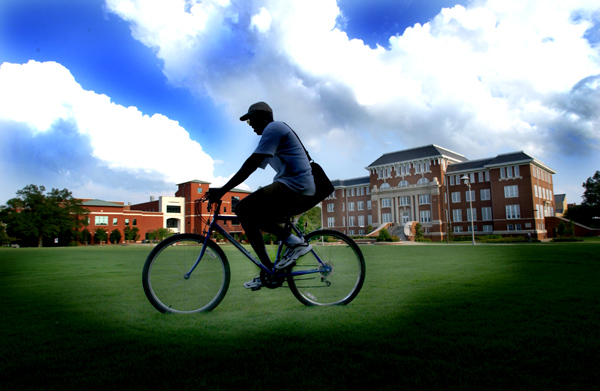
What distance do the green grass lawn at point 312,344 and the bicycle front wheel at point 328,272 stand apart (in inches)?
7.4

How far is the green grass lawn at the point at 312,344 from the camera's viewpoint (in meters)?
1.99

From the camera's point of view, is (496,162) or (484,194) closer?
(496,162)

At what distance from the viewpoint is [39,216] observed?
5634 cm

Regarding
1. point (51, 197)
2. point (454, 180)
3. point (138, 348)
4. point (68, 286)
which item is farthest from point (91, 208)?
point (138, 348)

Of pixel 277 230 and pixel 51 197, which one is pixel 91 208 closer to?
pixel 51 197

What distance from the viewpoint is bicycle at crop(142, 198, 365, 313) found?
3809 millimetres

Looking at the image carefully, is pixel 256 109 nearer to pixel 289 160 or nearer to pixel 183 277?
pixel 289 160

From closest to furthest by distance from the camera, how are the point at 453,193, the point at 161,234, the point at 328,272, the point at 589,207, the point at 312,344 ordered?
the point at 312,344 → the point at 328,272 → the point at 161,234 → the point at 453,193 → the point at 589,207

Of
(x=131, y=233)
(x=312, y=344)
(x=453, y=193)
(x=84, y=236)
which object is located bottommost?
(x=312, y=344)

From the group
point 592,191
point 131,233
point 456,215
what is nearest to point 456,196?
point 456,215

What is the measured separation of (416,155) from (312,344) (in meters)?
68.4

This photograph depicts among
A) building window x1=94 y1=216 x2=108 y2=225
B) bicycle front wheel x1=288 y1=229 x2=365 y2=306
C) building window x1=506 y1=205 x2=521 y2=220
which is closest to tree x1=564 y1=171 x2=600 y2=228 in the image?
building window x1=506 y1=205 x2=521 y2=220

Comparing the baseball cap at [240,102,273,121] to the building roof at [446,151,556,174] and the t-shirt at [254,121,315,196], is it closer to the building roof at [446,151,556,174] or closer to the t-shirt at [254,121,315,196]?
the t-shirt at [254,121,315,196]

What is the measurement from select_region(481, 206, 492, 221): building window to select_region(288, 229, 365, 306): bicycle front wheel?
62.3m
